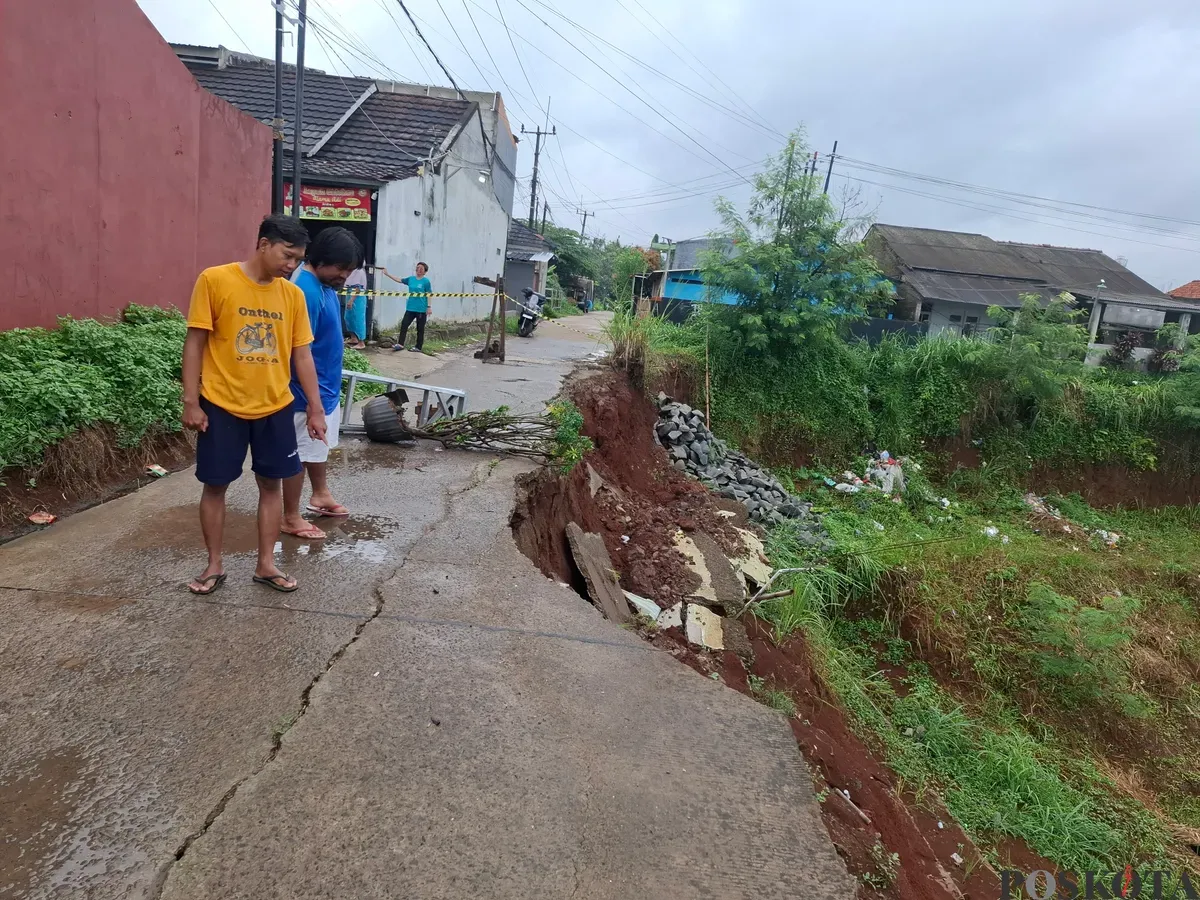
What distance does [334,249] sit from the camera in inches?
153

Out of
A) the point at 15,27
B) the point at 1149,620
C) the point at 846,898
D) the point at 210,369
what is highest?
the point at 15,27

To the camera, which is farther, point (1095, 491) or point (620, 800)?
point (1095, 491)

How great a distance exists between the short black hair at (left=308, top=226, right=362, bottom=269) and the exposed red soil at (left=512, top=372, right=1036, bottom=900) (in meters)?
2.02

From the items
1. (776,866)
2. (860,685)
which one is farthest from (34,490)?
(860,685)

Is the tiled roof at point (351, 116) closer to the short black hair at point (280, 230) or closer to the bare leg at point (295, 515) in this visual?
the bare leg at point (295, 515)

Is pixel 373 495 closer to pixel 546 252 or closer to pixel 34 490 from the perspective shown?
pixel 34 490

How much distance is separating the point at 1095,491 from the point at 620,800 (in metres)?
16.6

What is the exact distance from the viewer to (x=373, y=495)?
4.99 meters

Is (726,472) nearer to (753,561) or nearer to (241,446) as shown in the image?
(753,561)

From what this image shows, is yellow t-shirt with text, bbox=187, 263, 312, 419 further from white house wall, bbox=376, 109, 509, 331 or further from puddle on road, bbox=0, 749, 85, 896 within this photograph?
white house wall, bbox=376, 109, 509, 331

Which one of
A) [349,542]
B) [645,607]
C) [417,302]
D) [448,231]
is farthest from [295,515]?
[448,231]

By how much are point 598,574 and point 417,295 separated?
26.6 feet

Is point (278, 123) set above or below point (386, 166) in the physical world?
below
